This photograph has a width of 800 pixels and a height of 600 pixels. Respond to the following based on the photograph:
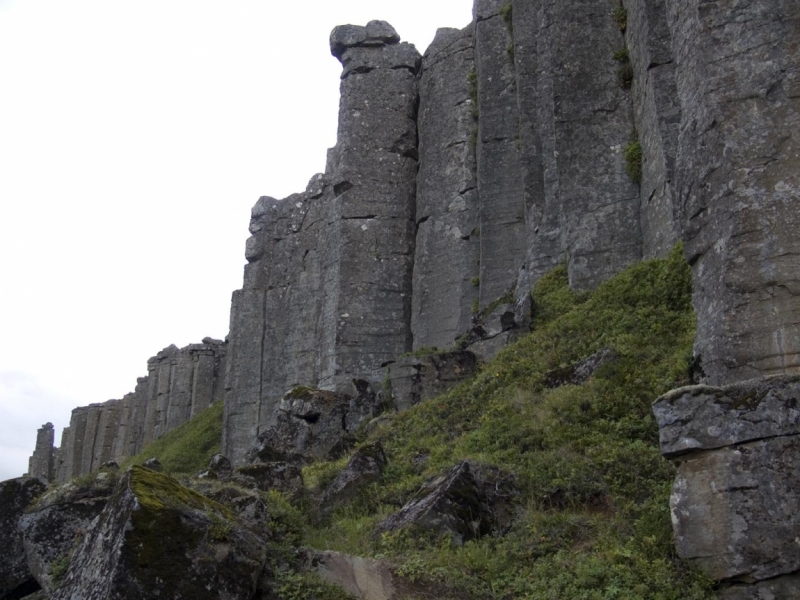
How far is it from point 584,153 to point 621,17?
298 cm

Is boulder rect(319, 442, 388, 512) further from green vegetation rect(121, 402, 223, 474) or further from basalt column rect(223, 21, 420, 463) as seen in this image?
green vegetation rect(121, 402, 223, 474)

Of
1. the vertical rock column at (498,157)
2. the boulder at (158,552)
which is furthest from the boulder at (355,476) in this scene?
the vertical rock column at (498,157)

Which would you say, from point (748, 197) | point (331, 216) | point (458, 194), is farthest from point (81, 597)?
point (331, 216)

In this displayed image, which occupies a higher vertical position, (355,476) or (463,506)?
(355,476)

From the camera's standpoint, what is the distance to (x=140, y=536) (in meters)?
6.17

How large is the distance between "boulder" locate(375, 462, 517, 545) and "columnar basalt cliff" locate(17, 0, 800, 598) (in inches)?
84.8

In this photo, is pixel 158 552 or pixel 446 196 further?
pixel 446 196

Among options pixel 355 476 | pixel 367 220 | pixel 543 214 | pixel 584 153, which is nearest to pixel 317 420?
pixel 543 214

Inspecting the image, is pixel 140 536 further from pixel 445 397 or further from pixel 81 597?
pixel 445 397

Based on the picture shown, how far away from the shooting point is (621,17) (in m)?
17.9

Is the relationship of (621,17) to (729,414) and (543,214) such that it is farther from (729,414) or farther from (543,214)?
(729,414)

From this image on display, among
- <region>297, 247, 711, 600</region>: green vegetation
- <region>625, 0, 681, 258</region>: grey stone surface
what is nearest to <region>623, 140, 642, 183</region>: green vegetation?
<region>625, 0, 681, 258</region>: grey stone surface

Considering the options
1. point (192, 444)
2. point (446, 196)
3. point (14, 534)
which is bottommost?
point (14, 534)

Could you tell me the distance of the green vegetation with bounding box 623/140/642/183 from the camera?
54.4 feet
